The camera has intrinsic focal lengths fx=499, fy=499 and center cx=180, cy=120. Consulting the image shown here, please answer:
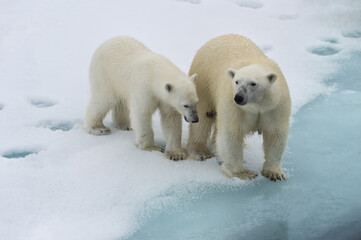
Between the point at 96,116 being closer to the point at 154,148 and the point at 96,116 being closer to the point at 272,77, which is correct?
the point at 154,148

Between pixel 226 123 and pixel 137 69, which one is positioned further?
pixel 137 69

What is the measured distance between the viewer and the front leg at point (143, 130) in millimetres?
4863

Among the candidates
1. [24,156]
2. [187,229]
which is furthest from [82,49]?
[187,229]

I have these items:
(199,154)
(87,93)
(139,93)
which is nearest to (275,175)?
(199,154)

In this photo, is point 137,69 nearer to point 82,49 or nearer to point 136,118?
point 136,118

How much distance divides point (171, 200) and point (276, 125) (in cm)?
108

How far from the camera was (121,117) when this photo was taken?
5.57 m

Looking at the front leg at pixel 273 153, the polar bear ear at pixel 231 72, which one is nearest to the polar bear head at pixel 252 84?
the polar bear ear at pixel 231 72

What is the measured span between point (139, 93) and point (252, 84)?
1364 millimetres

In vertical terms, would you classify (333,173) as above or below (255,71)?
below

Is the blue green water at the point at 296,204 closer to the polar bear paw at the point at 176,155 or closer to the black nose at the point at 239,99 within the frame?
the polar bear paw at the point at 176,155

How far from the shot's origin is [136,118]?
16.1ft

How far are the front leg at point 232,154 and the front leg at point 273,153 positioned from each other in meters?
0.14

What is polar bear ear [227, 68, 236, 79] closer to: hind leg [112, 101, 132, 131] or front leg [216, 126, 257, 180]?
front leg [216, 126, 257, 180]
